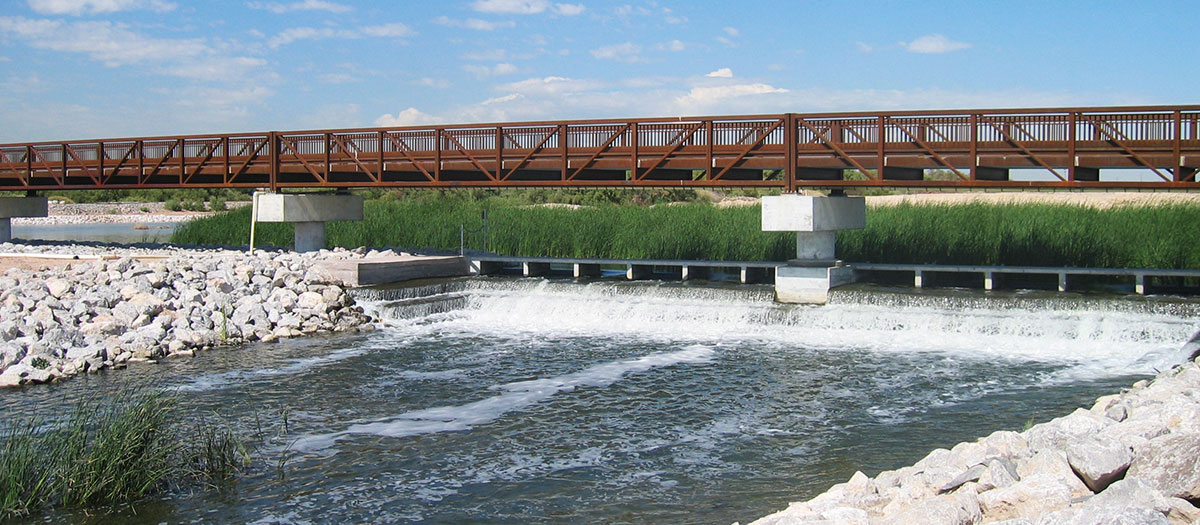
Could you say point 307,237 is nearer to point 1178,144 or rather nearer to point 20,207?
point 20,207

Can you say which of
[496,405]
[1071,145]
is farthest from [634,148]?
[496,405]

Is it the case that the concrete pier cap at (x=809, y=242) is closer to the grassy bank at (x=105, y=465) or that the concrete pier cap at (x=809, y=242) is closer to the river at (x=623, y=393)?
the river at (x=623, y=393)

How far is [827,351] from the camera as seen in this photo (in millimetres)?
20359

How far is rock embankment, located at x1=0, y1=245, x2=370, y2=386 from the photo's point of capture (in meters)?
18.9

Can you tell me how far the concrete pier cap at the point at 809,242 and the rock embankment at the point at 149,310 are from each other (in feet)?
32.8

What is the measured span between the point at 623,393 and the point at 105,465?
779 centimetres

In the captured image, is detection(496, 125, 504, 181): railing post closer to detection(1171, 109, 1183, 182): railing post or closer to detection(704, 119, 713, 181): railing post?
detection(704, 119, 713, 181): railing post

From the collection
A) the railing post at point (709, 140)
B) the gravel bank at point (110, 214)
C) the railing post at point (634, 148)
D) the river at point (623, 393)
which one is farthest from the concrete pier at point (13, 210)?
the gravel bank at point (110, 214)

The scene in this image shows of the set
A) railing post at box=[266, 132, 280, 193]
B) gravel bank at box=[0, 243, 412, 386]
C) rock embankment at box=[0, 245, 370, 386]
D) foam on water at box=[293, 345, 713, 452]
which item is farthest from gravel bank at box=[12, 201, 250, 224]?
foam on water at box=[293, 345, 713, 452]

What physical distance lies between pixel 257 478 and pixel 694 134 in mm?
17331

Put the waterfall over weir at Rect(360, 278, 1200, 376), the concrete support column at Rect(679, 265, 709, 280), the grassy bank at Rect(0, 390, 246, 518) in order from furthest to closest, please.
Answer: the concrete support column at Rect(679, 265, 709, 280), the waterfall over weir at Rect(360, 278, 1200, 376), the grassy bank at Rect(0, 390, 246, 518)

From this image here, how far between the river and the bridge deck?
3.13 m

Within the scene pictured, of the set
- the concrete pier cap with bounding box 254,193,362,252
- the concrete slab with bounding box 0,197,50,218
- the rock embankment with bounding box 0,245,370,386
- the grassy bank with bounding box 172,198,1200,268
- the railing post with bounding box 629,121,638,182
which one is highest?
the railing post with bounding box 629,121,638,182

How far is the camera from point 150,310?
21.8 meters
